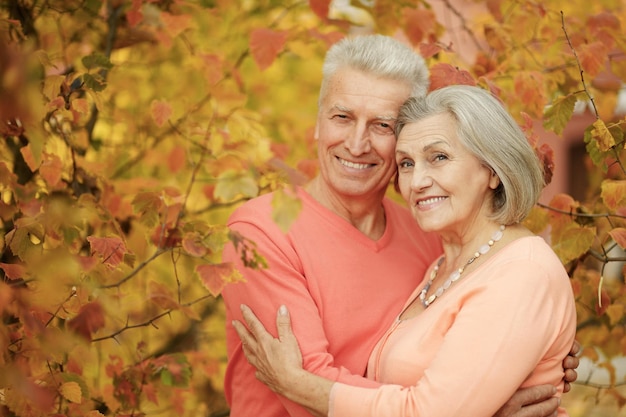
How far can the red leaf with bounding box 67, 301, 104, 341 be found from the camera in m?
2.20

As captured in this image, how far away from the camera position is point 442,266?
9.89ft

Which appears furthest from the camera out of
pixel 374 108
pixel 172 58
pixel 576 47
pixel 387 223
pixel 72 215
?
pixel 172 58

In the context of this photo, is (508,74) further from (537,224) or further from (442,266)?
(442,266)

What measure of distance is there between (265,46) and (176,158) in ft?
4.01

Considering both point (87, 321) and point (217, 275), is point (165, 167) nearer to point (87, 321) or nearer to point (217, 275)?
point (217, 275)

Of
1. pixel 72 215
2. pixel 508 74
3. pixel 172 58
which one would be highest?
pixel 72 215

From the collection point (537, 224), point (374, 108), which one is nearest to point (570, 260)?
point (537, 224)

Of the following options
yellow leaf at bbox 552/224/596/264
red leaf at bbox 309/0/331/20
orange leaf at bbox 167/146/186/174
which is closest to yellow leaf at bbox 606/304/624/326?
yellow leaf at bbox 552/224/596/264

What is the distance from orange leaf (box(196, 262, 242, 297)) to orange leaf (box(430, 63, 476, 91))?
104 centimetres

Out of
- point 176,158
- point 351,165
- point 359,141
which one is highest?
point 359,141

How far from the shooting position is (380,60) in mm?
2949

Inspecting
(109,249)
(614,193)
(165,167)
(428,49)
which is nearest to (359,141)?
(428,49)

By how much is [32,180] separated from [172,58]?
5.21ft

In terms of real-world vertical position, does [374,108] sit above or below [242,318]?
above
